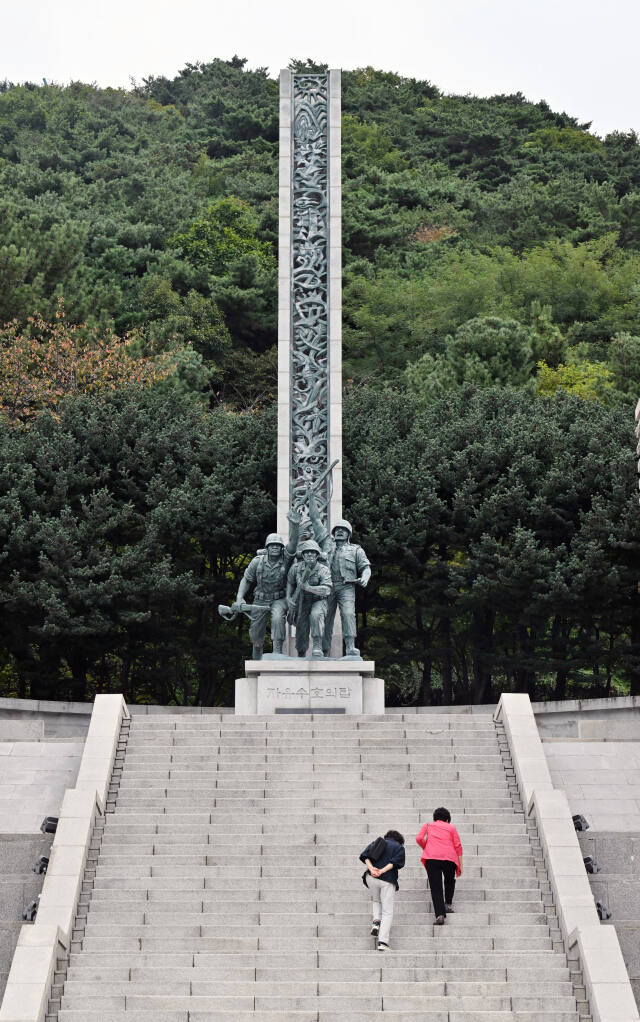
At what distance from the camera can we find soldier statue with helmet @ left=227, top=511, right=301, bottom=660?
20203mm

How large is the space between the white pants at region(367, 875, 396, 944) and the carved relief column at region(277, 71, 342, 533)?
11.7 meters

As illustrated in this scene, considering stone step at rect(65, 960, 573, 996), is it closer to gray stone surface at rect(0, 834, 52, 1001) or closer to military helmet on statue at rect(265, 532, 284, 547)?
gray stone surface at rect(0, 834, 52, 1001)

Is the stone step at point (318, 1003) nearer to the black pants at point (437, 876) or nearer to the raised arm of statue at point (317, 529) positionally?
the black pants at point (437, 876)

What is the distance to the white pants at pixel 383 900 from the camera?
12.0 meters

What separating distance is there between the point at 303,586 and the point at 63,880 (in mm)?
7687

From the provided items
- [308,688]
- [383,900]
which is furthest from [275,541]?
[383,900]

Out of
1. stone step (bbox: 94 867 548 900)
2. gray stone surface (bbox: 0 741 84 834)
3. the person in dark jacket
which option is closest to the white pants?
the person in dark jacket

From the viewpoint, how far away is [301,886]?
43.5ft

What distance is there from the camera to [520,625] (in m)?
25.6

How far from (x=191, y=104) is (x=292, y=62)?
636cm

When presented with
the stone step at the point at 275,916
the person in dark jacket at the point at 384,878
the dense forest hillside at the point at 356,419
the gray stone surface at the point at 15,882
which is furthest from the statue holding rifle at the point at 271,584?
the person in dark jacket at the point at 384,878

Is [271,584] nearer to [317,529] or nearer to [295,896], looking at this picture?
[317,529]

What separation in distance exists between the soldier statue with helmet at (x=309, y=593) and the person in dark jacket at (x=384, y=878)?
7970mm

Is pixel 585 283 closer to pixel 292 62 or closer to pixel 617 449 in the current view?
pixel 617 449
